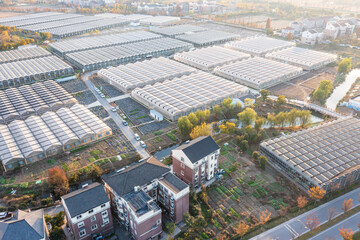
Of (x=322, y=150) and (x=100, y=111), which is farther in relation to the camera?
(x=100, y=111)

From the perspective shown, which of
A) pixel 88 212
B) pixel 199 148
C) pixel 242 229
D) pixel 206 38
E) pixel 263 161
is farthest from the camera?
pixel 206 38

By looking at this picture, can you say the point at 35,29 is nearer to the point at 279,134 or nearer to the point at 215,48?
the point at 215,48

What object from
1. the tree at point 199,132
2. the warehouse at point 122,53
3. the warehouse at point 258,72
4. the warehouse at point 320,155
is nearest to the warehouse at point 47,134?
the tree at point 199,132

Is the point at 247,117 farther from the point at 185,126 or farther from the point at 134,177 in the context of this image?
the point at 134,177

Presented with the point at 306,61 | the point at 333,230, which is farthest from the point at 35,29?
the point at 333,230

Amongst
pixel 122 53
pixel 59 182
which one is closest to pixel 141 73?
pixel 122 53
